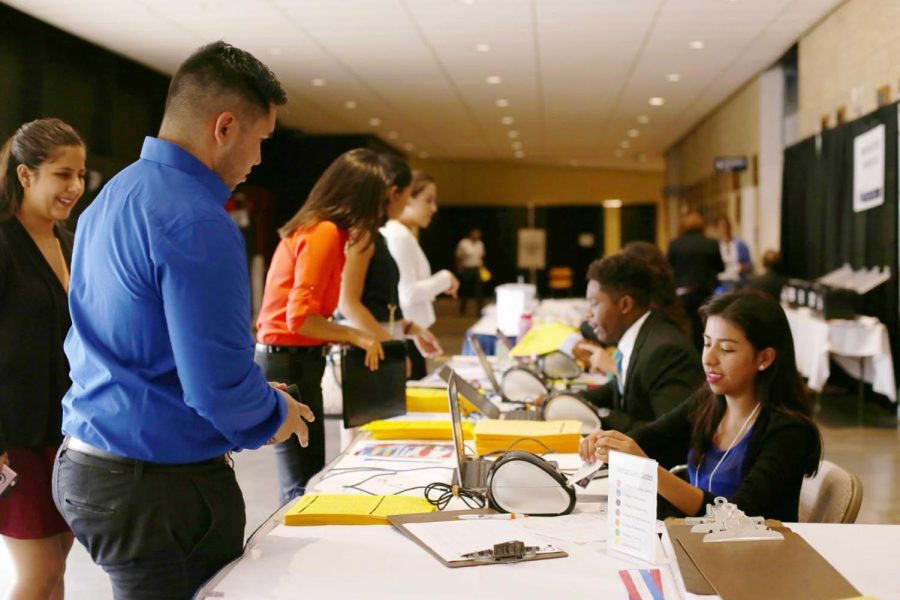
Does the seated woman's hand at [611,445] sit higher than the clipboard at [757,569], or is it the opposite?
the seated woman's hand at [611,445]

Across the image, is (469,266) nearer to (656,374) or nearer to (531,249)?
(531,249)

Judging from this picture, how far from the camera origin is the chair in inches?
82.7

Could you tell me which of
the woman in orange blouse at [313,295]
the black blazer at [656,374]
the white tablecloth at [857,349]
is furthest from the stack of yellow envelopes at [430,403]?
the white tablecloth at [857,349]

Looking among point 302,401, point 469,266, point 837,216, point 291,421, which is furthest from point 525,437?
point 469,266

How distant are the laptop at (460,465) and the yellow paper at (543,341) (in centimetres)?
176

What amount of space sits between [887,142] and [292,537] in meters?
6.60

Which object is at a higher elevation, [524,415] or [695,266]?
[695,266]

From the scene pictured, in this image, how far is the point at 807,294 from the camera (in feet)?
24.8

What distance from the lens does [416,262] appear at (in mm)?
4766

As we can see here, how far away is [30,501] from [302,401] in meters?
0.94

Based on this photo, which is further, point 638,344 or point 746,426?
point 638,344

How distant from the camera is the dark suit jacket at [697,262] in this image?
9.48 m

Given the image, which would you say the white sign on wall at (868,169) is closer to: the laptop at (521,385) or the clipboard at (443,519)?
the laptop at (521,385)

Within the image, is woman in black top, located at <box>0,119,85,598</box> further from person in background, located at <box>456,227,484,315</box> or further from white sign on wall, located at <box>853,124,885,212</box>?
person in background, located at <box>456,227,484,315</box>
